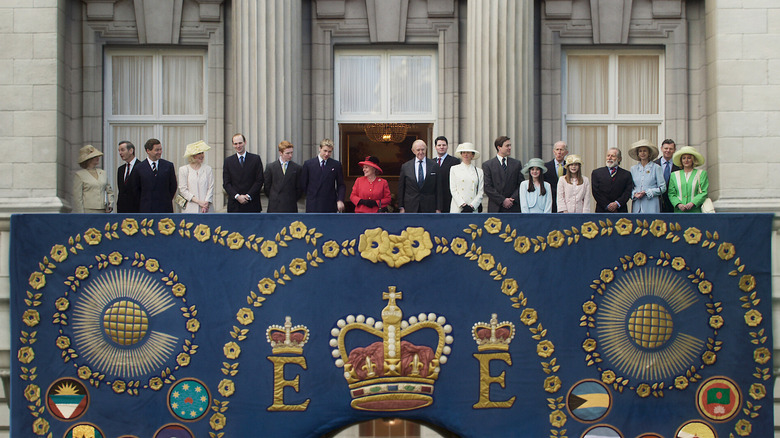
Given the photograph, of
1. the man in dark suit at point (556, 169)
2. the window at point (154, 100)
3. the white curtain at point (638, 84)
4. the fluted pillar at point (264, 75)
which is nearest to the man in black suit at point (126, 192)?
the fluted pillar at point (264, 75)

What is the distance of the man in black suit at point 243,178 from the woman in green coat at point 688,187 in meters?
5.84

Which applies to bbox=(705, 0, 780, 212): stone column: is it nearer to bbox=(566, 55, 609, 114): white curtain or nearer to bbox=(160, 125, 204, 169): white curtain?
bbox=(566, 55, 609, 114): white curtain

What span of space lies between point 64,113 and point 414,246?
853cm

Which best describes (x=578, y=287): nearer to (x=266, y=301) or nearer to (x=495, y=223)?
(x=495, y=223)

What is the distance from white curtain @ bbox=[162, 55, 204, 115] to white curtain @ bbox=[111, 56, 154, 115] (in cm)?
26

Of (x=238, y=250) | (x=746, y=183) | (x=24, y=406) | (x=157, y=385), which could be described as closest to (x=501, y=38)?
(x=746, y=183)

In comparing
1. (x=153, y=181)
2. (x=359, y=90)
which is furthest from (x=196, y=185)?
(x=359, y=90)

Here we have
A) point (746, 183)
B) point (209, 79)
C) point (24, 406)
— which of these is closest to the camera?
point (24, 406)

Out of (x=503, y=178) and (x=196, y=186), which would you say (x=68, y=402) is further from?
(x=503, y=178)

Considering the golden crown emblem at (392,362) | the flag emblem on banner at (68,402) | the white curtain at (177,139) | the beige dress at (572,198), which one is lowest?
the flag emblem on banner at (68,402)

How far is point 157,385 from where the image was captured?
12594 mm

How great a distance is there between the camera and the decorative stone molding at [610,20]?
19219mm

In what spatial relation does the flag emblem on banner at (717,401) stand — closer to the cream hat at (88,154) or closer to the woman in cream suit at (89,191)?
the woman in cream suit at (89,191)

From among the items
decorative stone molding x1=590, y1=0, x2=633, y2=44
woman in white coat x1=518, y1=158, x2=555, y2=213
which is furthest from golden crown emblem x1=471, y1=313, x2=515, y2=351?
decorative stone molding x1=590, y1=0, x2=633, y2=44
